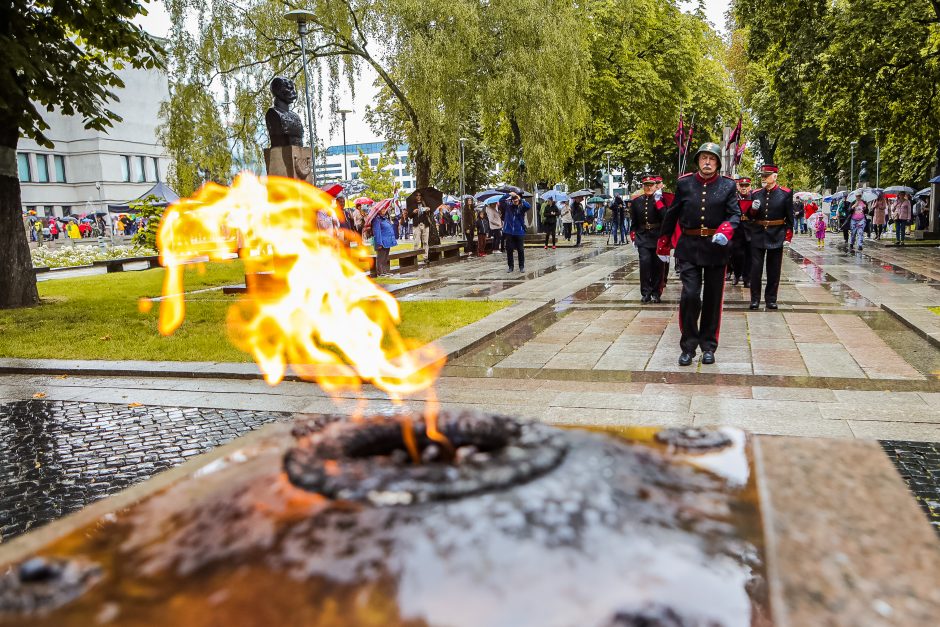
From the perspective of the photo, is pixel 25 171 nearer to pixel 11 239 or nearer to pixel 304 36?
pixel 304 36

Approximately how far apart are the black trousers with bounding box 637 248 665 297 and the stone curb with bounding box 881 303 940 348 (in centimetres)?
322

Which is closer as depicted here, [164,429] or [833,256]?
[164,429]

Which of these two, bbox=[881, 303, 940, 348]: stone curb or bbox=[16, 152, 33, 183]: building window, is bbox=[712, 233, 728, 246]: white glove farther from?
bbox=[16, 152, 33, 183]: building window

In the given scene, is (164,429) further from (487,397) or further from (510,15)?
(510,15)

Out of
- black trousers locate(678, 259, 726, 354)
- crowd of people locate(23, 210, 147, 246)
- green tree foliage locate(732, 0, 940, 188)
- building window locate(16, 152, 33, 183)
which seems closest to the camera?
black trousers locate(678, 259, 726, 354)

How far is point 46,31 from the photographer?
40.4ft

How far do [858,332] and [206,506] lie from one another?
27.9 ft

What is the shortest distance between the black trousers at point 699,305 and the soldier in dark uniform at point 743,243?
3.59 meters

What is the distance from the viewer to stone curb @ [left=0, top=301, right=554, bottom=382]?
7336mm

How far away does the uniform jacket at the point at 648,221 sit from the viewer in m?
11.7

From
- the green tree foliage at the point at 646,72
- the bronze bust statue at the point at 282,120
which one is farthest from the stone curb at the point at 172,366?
the green tree foliage at the point at 646,72

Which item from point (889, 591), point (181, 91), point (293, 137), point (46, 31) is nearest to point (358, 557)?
point (889, 591)

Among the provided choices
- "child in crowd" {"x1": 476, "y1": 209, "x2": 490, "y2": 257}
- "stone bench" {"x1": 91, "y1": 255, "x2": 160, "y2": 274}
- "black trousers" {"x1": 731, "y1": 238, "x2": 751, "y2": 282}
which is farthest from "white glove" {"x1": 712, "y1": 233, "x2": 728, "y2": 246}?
"stone bench" {"x1": 91, "y1": 255, "x2": 160, "y2": 274}

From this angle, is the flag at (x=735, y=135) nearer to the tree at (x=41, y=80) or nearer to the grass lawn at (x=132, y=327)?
the grass lawn at (x=132, y=327)
